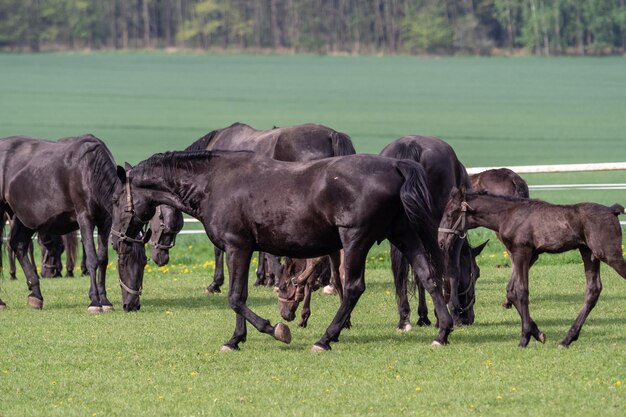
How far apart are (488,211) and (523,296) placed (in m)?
0.83

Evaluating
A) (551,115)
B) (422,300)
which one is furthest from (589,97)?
(422,300)

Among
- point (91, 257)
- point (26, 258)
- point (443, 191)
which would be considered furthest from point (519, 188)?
point (26, 258)

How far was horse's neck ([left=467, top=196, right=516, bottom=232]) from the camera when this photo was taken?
11125 mm

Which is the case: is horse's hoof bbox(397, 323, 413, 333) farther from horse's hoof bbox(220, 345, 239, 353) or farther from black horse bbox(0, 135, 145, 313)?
black horse bbox(0, 135, 145, 313)

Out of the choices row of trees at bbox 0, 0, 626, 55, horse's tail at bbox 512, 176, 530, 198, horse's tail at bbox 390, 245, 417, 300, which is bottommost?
row of trees at bbox 0, 0, 626, 55

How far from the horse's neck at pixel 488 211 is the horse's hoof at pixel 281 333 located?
74.8 inches

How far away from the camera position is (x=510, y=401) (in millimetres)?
8586

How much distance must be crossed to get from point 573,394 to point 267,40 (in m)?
148

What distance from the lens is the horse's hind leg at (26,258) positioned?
578 inches

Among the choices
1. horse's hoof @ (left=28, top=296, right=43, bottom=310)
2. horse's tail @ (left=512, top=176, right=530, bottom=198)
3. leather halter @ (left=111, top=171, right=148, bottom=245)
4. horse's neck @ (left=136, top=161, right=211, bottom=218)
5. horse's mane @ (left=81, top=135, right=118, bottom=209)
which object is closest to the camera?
horse's neck @ (left=136, top=161, right=211, bottom=218)

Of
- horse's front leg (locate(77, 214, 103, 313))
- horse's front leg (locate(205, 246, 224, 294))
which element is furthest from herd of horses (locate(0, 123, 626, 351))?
horse's front leg (locate(205, 246, 224, 294))

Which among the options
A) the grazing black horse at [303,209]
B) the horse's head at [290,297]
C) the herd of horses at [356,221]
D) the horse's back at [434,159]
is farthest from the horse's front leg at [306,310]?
the horse's back at [434,159]

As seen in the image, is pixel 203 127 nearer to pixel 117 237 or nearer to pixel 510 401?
pixel 117 237

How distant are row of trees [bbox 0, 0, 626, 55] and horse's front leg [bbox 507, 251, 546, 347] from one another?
116 m
